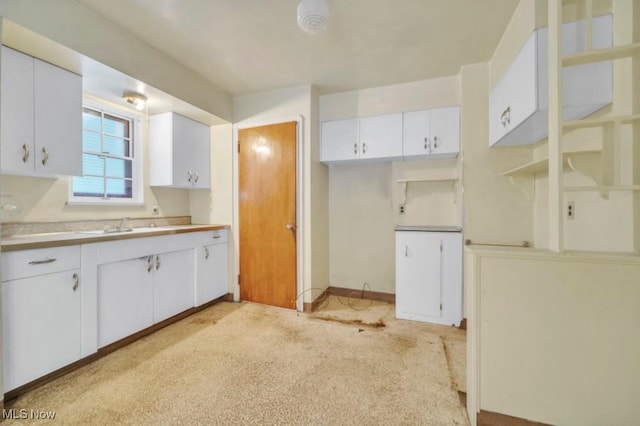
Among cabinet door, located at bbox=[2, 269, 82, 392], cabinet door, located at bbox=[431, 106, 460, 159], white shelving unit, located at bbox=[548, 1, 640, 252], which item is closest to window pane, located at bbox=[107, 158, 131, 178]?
cabinet door, located at bbox=[2, 269, 82, 392]

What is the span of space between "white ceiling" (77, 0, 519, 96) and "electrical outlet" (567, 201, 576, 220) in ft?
4.54

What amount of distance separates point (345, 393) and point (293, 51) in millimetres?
2610

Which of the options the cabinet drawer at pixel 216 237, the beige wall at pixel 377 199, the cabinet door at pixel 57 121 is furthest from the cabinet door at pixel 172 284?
the beige wall at pixel 377 199

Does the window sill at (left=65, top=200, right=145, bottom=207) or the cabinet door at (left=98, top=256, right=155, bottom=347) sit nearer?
the cabinet door at (left=98, top=256, right=155, bottom=347)

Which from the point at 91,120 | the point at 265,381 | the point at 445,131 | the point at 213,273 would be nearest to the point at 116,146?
the point at 91,120

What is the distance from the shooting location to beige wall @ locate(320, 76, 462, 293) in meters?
2.79

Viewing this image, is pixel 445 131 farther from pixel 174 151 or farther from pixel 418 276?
pixel 174 151

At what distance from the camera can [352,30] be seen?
1.98 meters

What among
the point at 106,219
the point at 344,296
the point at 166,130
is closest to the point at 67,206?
the point at 106,219

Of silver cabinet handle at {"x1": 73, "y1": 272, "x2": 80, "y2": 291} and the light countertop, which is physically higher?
the light countertop

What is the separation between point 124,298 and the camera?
6.75ft

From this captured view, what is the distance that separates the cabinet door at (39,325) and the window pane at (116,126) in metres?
1.57

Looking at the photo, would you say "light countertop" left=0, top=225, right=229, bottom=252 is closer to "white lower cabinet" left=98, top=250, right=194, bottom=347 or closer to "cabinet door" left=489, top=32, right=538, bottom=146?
"white lower cabinet" left=98, top=250, right=194, bottom=347

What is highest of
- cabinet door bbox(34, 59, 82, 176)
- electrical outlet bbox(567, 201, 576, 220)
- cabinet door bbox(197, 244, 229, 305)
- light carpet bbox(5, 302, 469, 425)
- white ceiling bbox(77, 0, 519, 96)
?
white ceiling bbox(77, 0, 519, 96)
